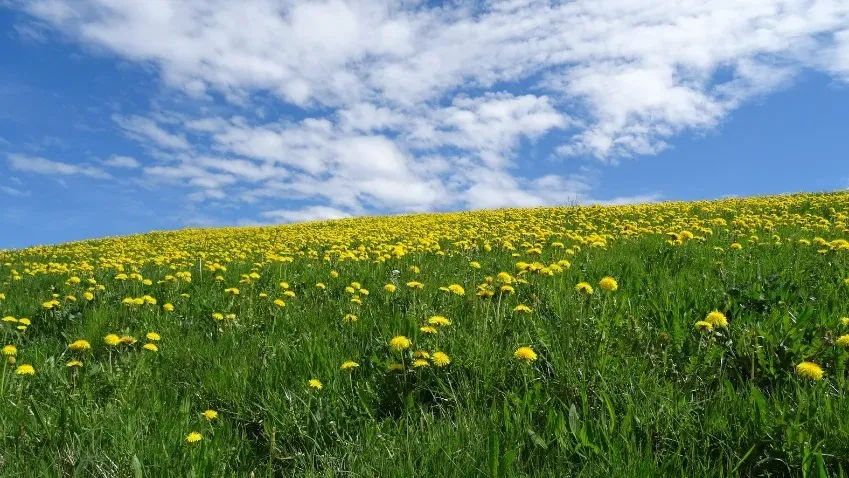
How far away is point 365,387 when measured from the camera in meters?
3.51

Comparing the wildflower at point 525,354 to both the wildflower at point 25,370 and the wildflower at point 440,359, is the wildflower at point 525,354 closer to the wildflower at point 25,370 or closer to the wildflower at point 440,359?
the wildflower at point 440,359

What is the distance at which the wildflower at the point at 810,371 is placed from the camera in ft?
9.75

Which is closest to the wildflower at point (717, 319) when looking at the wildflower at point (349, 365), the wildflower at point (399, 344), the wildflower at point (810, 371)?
the wildflower at point (810, 371)

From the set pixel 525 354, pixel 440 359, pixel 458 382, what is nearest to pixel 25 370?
pixel 440 359

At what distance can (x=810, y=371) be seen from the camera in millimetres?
2994

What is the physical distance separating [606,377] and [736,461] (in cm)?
79

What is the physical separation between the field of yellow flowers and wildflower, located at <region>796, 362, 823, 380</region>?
0.05 feet

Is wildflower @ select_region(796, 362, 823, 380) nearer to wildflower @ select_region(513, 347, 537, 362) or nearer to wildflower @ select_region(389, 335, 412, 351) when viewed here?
wildflower @ select_region(513, 347, 537, 362)

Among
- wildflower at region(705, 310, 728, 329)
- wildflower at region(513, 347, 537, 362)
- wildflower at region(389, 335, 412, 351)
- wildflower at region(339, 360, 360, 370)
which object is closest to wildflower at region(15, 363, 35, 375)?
wildflower at region(339, 360, 360, 370)

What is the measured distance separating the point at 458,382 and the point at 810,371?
6.09 feet

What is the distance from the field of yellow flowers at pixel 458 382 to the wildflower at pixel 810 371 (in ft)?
0.05

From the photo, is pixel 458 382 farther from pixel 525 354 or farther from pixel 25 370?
pixel 25 370

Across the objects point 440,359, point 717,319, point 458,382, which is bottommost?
point 458,382

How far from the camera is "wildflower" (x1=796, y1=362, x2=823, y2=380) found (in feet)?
9.75
